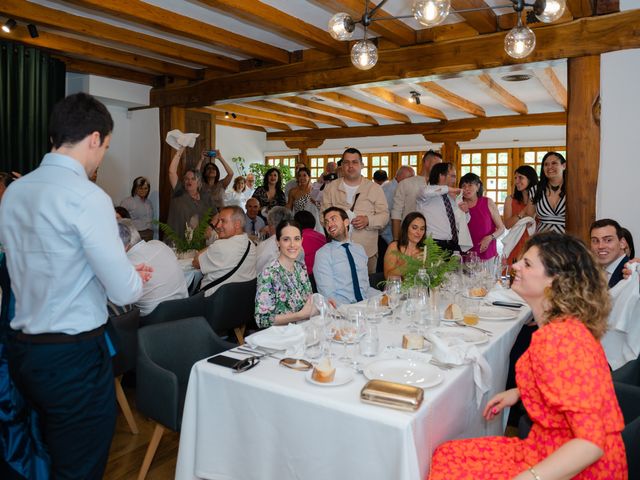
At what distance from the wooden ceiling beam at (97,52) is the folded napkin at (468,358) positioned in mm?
5309

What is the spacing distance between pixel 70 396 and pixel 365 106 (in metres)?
8.77

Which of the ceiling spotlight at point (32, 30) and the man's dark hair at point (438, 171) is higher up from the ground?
the ceiling spotlight at point (32, 30)

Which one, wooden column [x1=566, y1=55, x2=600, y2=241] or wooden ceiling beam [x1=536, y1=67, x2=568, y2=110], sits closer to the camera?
wooden column [x1=566, y1=55, x2=600, y2=241]

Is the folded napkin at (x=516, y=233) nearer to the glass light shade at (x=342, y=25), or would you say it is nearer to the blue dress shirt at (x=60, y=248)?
the glass light shade at (x=342, y=25)

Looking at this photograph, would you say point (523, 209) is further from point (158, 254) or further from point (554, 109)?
point (554, 109)

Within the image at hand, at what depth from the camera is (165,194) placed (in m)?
7.45

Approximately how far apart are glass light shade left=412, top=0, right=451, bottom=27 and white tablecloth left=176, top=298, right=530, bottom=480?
1.78m

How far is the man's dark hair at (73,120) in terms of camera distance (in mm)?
1791

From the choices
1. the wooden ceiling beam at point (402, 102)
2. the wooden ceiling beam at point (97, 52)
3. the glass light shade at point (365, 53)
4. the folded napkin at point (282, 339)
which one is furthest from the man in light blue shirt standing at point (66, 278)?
the wooden ceiling beam at point (402, 102)

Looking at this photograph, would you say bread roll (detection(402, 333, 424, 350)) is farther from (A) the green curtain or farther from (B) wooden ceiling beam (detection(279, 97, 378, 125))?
(B) wooden ceiling beam (detection(279, 97, 378, 125))

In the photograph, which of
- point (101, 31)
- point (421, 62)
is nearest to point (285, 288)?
point (421, 62)

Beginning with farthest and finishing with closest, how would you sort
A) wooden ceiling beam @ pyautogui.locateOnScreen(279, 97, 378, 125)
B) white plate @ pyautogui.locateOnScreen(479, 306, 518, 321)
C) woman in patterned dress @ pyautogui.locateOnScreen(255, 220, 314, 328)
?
wooden ceiling beam @ pyautogui.locateOnScreen(279, 97, 378, 125) → woman in patterned dress @ pyautogui.locateOnScreen(255, 220, 314, 328) → white plate @ pyautogui.locateOnScreen(479, 306, 518, 321)

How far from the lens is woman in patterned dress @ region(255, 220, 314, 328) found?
9.77 feet

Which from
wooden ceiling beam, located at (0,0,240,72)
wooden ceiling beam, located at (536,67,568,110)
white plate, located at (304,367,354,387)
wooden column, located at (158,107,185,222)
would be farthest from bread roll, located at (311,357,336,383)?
wooden ceiling beam, located at (536,67,568,110)
